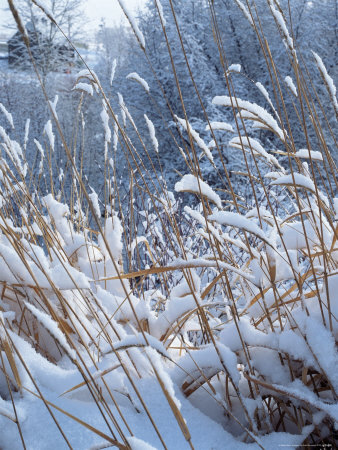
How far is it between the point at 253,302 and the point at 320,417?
23 cm

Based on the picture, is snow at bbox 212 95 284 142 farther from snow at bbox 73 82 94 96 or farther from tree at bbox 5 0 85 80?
tree at bbox 5 0 85 80

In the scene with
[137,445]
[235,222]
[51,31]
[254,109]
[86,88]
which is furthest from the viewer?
[51,31]

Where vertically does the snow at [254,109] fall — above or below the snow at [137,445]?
above

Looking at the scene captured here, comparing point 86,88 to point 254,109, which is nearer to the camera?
point 254,109

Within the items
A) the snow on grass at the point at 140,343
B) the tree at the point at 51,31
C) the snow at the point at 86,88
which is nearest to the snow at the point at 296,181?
the snow on grass at the point at 140,343

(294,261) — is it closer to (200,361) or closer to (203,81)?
(200,361)

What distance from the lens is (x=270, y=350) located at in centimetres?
67

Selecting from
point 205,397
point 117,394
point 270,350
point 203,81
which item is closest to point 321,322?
point 270,350

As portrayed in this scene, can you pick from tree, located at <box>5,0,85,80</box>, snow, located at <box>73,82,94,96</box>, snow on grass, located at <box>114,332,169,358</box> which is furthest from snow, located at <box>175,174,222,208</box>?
tree, located at <box>5,0,85,80</box>

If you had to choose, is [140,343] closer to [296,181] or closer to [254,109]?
[296,181]

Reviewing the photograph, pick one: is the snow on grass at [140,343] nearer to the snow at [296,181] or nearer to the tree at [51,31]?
the snow at [296,181]

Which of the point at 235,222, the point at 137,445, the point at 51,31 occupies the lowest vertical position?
the point at 137,445

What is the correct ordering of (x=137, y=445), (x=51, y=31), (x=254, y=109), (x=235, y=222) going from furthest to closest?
(x=51, y=31) → (x=254, y=109) → (x=235, y=222) → (x=137, y=445)

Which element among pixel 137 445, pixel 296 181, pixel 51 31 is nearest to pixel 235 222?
pixel 296 181
